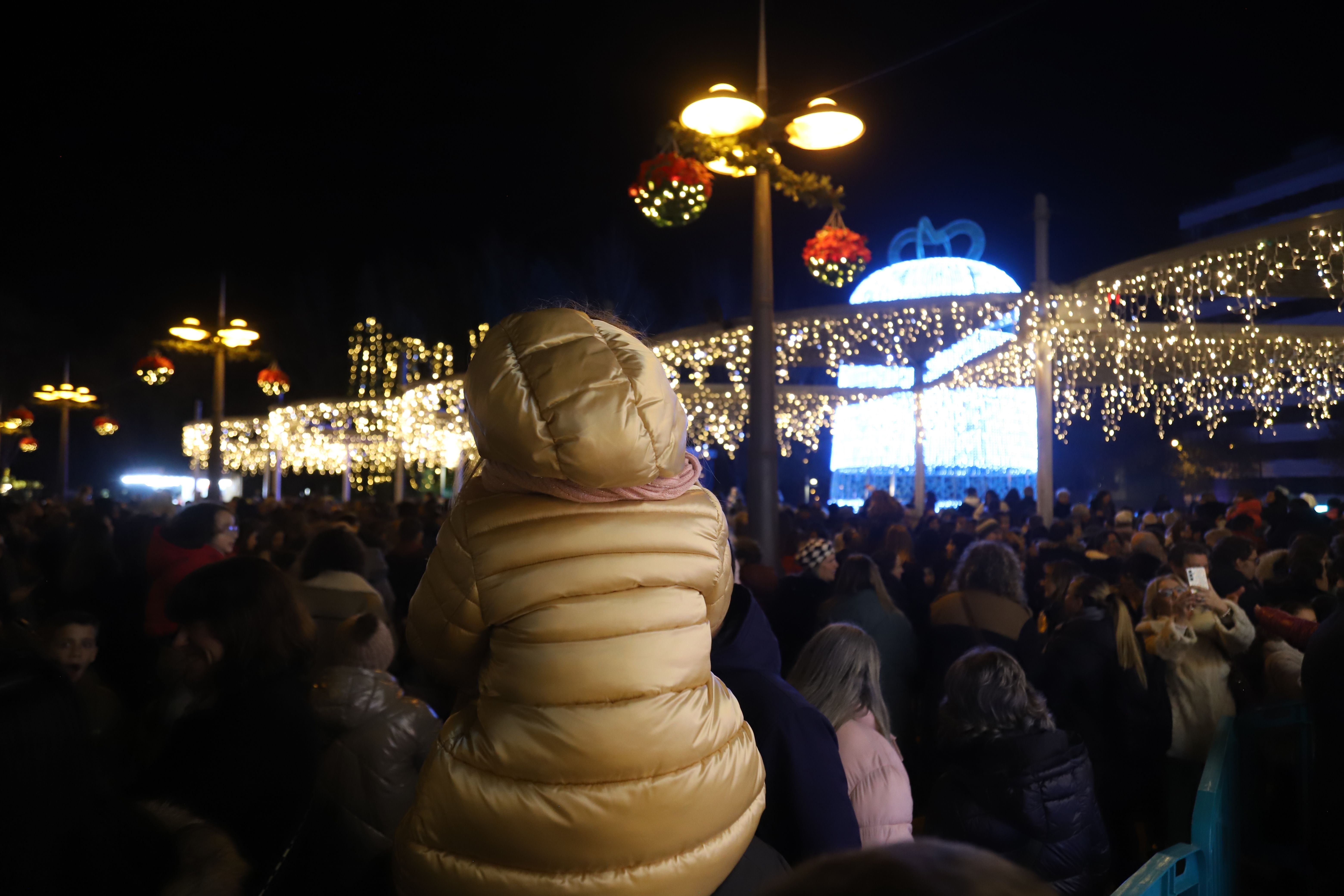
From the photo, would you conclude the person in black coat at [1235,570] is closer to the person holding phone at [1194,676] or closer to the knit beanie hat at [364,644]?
the person holding phone at [1194,676]

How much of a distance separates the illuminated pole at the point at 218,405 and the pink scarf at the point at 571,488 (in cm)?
1318

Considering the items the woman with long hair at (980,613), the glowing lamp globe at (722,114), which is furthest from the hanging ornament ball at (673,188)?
the woman with long hair at (980,613)

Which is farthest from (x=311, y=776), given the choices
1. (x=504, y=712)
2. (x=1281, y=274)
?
(x=1281, y=274)

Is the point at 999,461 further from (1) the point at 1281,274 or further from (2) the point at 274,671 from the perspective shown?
(2) the point at 274,671

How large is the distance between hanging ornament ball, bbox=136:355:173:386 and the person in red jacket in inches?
509

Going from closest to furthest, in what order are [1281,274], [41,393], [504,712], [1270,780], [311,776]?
[504,712] → [311,776] → [1270,780] → [1281,274] → [41,393]

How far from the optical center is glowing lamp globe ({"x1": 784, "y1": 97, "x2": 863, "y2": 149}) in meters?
6.62

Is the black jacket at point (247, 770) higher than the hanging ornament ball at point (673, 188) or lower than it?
lower

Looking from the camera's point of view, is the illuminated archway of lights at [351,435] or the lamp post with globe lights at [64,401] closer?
the illuminated archway of lights at [351,435]

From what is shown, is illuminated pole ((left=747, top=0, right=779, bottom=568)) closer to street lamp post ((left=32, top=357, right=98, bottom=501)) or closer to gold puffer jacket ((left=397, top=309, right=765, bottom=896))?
gold puffer jacket ((left=397, top=309, right=765, bottom=896))

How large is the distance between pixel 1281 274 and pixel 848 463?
2075 centimetres

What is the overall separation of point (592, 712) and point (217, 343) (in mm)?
14268

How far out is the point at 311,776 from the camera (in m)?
2.35

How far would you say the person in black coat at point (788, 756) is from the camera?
2.29 meters
